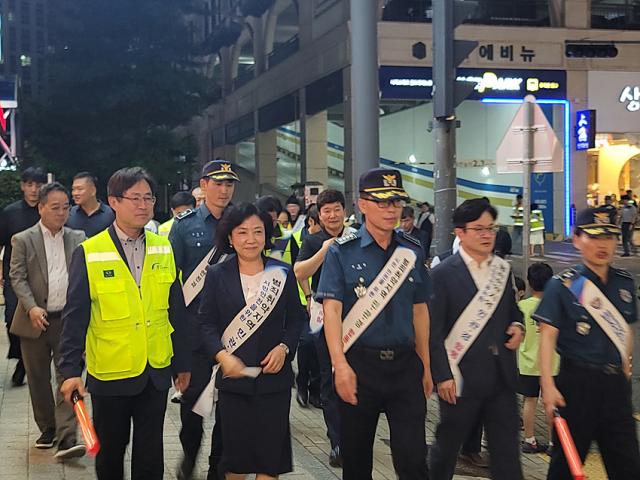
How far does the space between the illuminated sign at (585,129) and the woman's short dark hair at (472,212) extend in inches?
967

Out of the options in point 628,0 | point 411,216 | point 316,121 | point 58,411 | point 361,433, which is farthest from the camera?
point 316,121

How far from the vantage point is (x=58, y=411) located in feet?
20.4

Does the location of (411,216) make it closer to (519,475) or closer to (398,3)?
(519,475)

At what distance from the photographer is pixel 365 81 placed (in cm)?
1058

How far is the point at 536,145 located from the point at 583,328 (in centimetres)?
396

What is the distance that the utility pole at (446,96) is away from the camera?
920 centimetres

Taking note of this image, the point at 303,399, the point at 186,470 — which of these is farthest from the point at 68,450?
the point at 303,399

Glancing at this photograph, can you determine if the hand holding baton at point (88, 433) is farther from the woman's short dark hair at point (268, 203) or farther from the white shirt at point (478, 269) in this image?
the woman's short dark hair at point (268, 203)

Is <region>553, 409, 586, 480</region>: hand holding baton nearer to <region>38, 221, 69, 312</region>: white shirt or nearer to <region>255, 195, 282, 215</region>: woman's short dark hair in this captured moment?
<region>38, 221, 69, 312</region>: white shirt

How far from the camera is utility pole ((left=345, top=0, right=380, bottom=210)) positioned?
1048 centimetres

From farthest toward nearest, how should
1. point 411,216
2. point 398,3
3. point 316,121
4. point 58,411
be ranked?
point 316,121, point 398,3, point 411,216, point 58,411

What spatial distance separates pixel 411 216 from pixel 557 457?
5816 mm

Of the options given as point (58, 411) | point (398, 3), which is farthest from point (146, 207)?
point (398, 3)

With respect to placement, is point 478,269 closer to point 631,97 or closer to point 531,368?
point 531,368
